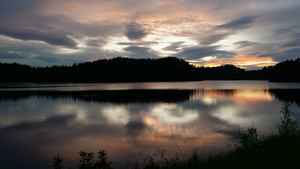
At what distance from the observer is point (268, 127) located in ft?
70.1

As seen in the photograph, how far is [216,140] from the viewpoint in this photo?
16.6m

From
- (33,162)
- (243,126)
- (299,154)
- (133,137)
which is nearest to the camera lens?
(299,154)

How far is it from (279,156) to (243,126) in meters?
13.9

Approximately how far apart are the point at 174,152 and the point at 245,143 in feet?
15.2

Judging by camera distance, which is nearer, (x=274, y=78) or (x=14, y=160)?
(x=14, y=160)

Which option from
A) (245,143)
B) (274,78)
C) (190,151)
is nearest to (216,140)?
(190,151)

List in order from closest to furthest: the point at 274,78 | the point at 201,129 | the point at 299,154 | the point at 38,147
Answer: the point at 299,154
the point at 38,147
the point at 201,129
the point at 274,78

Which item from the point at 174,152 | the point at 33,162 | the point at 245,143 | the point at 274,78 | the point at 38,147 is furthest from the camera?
the point at 274,78

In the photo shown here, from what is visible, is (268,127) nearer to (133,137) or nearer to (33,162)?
(133,137)

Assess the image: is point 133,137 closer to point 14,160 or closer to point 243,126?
point 14,160

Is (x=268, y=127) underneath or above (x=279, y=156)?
underneath

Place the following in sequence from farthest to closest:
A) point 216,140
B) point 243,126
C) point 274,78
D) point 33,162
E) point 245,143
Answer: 1. point 274,78
2. point 243,126
3. point 216,140
4. point 33,162
5. point 245,143

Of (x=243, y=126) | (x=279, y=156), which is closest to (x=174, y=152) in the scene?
(x=279, y=156)

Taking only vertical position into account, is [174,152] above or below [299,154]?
below
